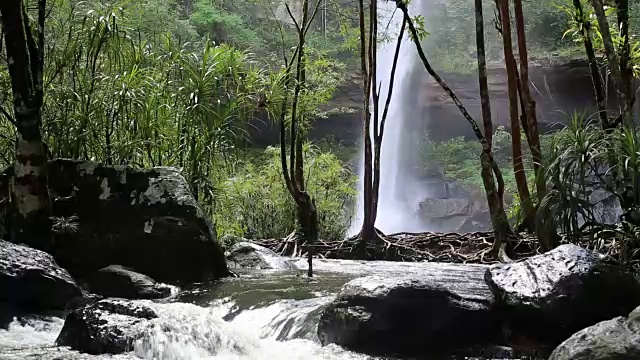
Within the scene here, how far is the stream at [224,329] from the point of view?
3.44 m

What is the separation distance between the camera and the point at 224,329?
12.5 ft

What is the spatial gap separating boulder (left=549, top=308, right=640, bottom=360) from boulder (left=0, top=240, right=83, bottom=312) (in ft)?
10.8

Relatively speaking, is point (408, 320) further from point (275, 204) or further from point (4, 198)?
point (275, 204)

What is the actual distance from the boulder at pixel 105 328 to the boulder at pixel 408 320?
3.59ft

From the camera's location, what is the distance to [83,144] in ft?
18.9

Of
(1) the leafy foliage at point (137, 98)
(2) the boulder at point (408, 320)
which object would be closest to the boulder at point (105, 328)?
(2) the boulder at point (408, 320)

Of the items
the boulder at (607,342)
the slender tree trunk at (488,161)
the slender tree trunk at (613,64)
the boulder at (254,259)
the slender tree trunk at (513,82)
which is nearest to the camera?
the boulder at (607,342)

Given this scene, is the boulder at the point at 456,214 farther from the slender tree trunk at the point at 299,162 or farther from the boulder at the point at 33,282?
the boulder at the point at 33,282

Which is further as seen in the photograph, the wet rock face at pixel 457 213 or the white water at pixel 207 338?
the wet rock face at pixel 457 213

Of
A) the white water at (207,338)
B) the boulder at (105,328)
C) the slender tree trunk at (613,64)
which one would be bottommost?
the white water at (207,338)

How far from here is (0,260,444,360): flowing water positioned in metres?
3.44

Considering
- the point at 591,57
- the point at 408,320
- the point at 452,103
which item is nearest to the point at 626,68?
the point at 591,57

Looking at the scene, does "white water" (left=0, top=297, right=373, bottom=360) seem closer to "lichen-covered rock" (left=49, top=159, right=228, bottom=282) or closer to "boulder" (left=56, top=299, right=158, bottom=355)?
"boulder" (left=56, top=299, right=158, bottom=355)

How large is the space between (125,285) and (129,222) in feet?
2.31
